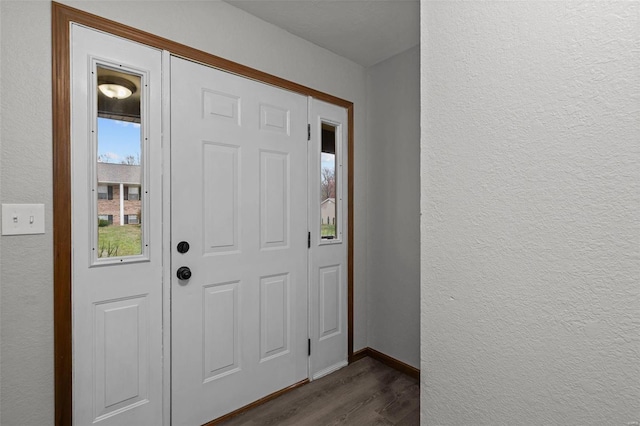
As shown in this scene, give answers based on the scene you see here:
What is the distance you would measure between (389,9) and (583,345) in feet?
6.73

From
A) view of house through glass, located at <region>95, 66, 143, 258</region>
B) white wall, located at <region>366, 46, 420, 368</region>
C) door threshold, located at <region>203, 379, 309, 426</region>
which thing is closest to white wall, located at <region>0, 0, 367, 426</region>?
view of house through glass, located at <region>95, 66, 143, 258</region>

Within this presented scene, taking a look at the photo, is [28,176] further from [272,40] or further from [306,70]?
[306,70]

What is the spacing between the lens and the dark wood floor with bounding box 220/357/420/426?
191 cm

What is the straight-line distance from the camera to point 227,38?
1.93m

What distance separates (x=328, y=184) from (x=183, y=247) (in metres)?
1.19

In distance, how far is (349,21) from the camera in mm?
2119

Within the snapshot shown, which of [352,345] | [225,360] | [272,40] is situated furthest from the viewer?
[352,345]

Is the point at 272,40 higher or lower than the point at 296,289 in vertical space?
higher

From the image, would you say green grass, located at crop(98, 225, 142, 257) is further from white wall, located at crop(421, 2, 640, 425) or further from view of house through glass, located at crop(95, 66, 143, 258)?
white wall, located at crop(421, 2, 640, 425)

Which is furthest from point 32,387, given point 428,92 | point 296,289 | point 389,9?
point 389,9

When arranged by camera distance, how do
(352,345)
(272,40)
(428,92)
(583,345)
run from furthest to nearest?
(352,345)
(272,40)
(428,92)
(583,345)

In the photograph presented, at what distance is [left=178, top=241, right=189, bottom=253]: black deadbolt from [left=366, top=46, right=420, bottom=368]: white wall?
1565 mm

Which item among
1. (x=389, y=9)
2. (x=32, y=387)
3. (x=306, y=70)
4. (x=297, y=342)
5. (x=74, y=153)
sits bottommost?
(x=297, y=342)

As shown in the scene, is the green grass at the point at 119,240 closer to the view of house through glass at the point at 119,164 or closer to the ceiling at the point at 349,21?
the view of house through glass at the point at 119,164
